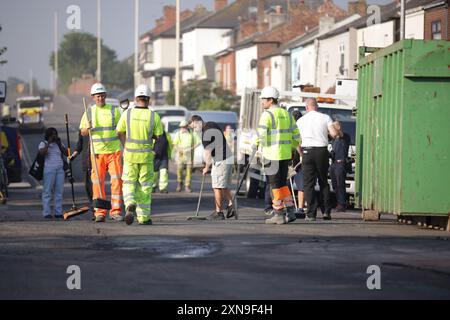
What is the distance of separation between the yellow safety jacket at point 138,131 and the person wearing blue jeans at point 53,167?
11.2ft

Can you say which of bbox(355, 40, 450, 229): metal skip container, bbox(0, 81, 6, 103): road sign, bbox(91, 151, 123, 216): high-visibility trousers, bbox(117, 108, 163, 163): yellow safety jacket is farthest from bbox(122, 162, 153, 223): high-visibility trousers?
bbox(0, 81, 6, 103): road sign

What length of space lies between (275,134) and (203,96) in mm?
57762

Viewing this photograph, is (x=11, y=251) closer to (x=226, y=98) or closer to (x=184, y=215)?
(x=184, y=215)

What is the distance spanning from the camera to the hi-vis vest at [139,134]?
15820 mm

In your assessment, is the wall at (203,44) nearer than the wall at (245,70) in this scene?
No

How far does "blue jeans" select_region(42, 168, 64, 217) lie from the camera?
18.9 metres

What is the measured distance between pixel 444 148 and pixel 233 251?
4.00 meters

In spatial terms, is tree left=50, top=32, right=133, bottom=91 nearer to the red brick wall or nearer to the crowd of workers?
the red brick wall

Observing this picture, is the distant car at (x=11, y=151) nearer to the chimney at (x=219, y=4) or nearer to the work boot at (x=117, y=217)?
the work boot at (x=117, y=217)

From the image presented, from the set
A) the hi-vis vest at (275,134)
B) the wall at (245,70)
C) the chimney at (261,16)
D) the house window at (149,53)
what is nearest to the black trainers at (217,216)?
the hi-vis vest at (275,134)

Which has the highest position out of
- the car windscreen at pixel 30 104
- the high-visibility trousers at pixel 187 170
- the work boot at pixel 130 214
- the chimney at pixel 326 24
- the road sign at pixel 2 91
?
the chimney at pixel 326 24

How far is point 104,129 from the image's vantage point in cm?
1666
